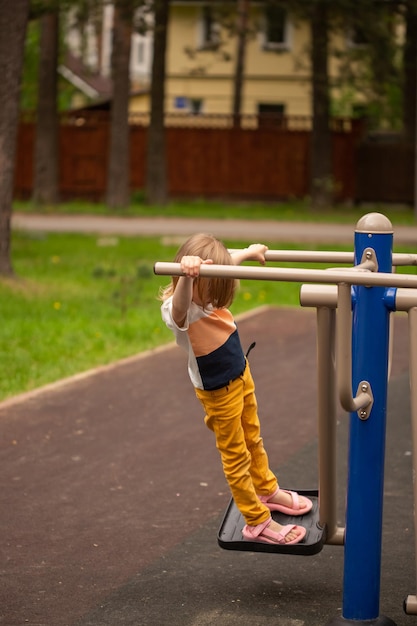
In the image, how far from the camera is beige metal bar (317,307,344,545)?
3.88 m

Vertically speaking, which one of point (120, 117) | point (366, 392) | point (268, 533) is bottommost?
point (268, 533)

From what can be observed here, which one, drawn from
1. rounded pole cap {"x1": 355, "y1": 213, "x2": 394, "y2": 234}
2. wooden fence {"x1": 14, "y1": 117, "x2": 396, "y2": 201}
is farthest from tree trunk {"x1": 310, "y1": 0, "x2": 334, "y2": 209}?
rounded pole cap {"x1": 355, "y1": 213, "x2": 394, "y2": 234}

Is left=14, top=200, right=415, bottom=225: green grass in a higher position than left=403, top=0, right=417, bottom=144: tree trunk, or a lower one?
lower

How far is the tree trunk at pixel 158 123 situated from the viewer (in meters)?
23.8

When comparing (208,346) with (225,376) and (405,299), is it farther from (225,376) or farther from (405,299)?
(405,299)

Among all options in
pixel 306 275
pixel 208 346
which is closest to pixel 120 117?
pixel 208 346

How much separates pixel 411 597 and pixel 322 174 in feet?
77.7

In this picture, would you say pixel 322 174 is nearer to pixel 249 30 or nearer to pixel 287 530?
pixel 249 30

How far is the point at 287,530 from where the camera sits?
410 cm

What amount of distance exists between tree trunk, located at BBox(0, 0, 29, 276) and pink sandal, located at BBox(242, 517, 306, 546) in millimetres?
8152

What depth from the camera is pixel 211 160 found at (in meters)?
29.7

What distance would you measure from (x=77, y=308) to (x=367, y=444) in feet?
24.3

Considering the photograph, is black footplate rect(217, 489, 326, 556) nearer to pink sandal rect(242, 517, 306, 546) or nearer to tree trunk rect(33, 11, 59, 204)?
pink sandal rect(242, 517, 306, 546)

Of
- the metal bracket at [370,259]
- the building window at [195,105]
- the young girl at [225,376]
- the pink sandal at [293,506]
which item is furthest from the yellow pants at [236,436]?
the building window at [195,105]
